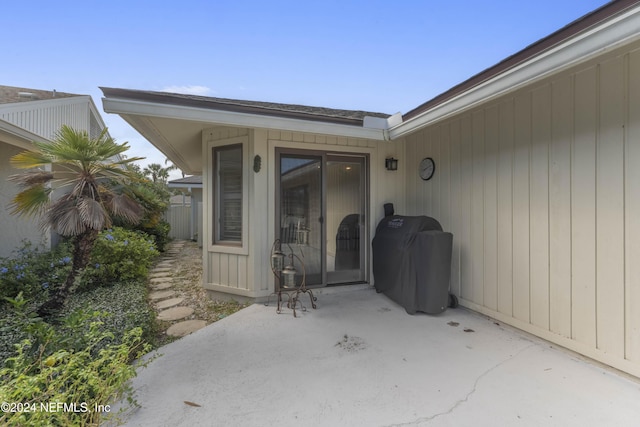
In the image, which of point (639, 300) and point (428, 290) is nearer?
point (639, 300)

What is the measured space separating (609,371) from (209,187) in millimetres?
4764

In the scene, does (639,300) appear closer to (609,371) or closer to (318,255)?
(609,371)

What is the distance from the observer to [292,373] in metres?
2.21

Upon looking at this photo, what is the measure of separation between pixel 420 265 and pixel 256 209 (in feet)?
7.47

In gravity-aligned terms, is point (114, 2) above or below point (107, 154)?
above

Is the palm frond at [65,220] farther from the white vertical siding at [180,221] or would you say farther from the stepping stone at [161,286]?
the white vertical siding at [180,221]

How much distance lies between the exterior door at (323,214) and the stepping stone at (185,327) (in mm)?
1420

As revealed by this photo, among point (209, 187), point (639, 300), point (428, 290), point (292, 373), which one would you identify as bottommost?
point (292, 373)

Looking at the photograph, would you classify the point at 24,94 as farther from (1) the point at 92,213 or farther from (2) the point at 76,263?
(1) the point at 92,213

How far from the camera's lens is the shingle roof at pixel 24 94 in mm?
7657

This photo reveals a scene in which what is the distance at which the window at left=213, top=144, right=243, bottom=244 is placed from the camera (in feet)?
13.5

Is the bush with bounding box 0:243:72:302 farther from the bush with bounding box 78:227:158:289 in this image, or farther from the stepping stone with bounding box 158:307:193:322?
the stepping stone with bounding box 158:307:193:322

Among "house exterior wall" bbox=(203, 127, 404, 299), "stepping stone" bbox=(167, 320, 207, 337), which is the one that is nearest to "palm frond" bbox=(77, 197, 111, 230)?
"stepping stone" bbox=(167, 320, 207, 337)

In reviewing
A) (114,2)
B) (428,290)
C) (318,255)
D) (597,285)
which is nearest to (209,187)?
(318,255)
